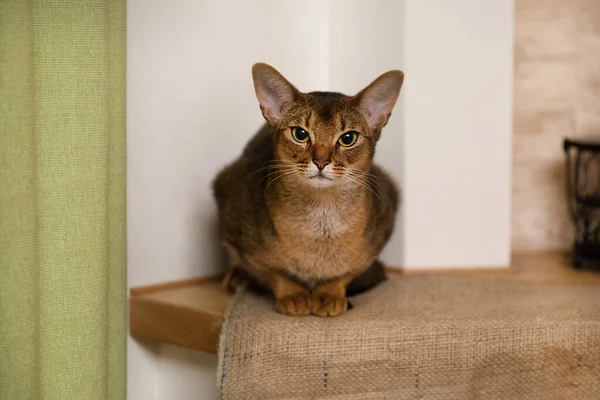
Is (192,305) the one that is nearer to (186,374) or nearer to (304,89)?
(186,374)

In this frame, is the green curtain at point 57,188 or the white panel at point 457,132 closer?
the green curtain at point 57,188

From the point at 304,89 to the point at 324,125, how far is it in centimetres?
65

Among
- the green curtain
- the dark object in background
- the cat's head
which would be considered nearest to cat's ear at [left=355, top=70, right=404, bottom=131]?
the cat's head

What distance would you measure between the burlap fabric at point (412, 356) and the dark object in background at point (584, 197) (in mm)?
571

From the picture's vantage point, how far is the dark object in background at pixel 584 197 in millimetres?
2072

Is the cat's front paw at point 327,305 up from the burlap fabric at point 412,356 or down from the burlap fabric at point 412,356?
up

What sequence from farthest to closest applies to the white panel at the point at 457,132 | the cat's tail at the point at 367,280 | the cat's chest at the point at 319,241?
1. the white panel at the point at 457,132
2. the cat's tail at the point at 367,280
3. the cat's chest at the point at 319,241

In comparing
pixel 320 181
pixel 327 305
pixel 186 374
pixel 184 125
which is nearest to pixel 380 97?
pixel 320 181

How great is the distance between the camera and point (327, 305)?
153 centimetres

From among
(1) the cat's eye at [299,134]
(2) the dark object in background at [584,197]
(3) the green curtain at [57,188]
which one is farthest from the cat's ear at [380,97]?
(2) the dark object in background at [584,197]

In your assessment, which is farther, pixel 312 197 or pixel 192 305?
pixel 192 305

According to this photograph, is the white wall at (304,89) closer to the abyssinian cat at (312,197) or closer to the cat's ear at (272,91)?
the abyssinian cat at (312,197)

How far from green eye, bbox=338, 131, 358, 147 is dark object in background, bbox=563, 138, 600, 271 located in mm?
888

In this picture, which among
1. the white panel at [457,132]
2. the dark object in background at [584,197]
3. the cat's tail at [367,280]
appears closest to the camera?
the cat's tail at [367,280]
